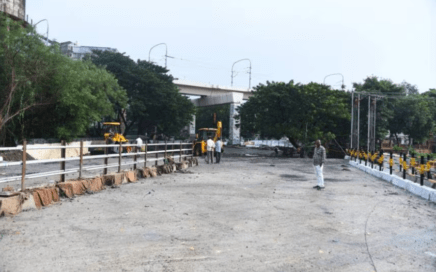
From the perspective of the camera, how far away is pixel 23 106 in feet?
90.9

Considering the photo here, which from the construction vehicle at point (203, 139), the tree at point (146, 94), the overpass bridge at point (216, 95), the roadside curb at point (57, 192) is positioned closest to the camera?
the roadside curb at point (57, 192)

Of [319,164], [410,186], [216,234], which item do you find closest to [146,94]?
[319,164]

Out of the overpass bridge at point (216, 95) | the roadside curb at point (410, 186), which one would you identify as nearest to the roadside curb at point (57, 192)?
the roadside curb at point (410, 186)

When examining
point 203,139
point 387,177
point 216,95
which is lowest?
point 387,177

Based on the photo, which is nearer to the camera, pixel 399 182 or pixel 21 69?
pixel 399 182

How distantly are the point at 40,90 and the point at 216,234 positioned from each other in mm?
24738

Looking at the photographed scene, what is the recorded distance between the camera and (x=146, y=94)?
54.8 metres

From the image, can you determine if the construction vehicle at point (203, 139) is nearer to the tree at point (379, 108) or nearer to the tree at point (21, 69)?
the tree at point (21, 69)

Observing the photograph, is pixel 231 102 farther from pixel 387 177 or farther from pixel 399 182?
pixel 399 182

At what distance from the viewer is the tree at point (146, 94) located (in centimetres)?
5381

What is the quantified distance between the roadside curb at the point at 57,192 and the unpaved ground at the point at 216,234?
267 mm

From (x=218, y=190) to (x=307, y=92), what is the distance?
3271 centimetres

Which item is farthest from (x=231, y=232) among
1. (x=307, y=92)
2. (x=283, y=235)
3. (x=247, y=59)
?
(x=247, y=59)

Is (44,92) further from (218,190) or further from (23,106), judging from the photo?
(218,190)
